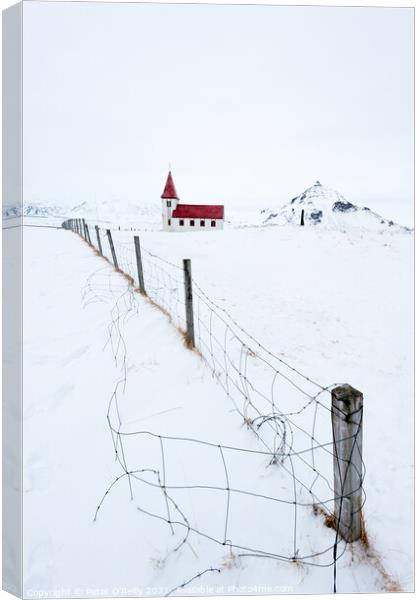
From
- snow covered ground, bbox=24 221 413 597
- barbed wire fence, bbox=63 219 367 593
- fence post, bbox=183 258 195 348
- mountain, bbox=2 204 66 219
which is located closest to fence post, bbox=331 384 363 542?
barbed wire fence, bbox=63 219 367 593

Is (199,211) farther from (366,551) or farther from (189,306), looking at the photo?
(366,551)

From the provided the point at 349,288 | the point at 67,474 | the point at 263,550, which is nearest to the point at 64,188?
the point at 67,474

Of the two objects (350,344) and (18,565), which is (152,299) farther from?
(18,565)

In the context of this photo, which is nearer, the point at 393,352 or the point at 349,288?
the point at 393,352

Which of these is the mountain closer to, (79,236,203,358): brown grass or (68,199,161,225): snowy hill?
(68,199,161,225): snowy hill

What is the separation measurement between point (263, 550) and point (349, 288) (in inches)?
Answer: 153

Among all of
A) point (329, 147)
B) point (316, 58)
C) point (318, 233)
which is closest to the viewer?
point (316, 58)

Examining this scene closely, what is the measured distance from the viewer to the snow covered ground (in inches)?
82.5

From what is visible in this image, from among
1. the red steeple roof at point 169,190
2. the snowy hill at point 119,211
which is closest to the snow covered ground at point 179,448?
the snowy hill at point 119,211

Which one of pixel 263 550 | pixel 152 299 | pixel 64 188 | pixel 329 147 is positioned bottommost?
pixel 263 550

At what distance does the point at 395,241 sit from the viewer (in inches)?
132

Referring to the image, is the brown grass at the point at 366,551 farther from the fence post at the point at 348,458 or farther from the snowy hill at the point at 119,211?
the snowy hill at the point at 119,211

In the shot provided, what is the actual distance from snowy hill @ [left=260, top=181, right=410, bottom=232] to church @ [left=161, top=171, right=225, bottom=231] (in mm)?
555

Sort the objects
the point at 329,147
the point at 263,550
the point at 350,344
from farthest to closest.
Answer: the point at 350,344 < the point at 329,147 < the point at 263,550
